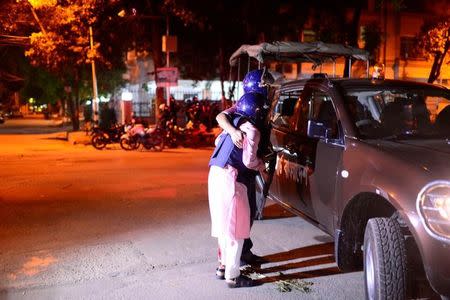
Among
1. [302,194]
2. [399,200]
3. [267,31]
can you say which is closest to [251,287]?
[302,194]

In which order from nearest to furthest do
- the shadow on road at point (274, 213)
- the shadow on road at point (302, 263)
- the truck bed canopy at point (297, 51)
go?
the shadow on road at point (302, 263) → the shadow on road at point (274, 213) → the truck bed canopy at point (297, 51)

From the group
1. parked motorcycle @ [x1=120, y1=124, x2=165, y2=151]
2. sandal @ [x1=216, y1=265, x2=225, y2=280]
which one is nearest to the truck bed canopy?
sandal @ [x1=216, y1=265, x2=225, y2=280]

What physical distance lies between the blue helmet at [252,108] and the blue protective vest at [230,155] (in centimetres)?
8

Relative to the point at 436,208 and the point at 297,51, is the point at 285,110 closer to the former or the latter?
the point at 297,51

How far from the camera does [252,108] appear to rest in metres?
4.95

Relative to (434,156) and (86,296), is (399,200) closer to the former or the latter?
(434,156)

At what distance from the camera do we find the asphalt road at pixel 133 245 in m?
5.04

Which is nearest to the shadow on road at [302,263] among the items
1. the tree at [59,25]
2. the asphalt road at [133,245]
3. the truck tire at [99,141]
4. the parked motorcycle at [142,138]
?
the asphalt road at [133,245]

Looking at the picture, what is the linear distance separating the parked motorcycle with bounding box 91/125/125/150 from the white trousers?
15.0m

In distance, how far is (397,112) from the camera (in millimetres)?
5430

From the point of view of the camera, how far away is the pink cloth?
15.7 feet

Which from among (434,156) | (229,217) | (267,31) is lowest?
(229,217)

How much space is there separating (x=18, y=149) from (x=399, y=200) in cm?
1865

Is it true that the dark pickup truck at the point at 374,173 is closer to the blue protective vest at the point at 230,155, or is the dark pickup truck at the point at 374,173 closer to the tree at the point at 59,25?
the blue protective vest at the point at 230,155
